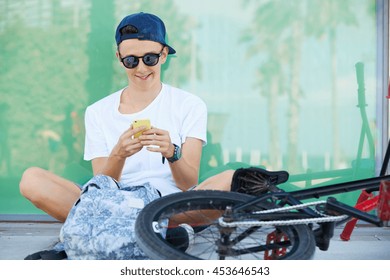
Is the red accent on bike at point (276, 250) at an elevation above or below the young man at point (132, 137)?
below

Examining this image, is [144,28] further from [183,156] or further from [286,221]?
[286,221]

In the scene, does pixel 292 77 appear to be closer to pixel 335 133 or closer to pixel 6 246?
pixel 335 133

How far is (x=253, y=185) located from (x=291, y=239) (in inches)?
20.8

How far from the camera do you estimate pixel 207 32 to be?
4.46 meters

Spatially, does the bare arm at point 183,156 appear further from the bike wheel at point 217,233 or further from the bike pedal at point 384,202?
the bike pedal at point 384,202

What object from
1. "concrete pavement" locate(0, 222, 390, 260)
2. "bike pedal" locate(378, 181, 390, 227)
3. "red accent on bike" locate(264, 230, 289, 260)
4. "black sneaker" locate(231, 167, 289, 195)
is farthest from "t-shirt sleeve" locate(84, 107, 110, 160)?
"bike pedal" locate(378, 181, 390, 227)

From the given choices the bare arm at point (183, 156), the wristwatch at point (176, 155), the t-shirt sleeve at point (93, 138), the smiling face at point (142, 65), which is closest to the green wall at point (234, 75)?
the t-shirt sleeve at point (93, 138)

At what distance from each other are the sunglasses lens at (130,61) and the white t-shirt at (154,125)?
0.29 metres

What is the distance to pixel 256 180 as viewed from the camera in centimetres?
337

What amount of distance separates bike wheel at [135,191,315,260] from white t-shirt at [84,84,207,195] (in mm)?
735

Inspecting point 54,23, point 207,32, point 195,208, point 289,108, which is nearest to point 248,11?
point 207,32

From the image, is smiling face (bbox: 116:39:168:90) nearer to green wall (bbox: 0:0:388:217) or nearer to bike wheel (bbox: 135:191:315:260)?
green wall (bbox: 0:0:388:217)

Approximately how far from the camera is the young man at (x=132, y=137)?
3.80 m

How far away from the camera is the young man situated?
3.80m
